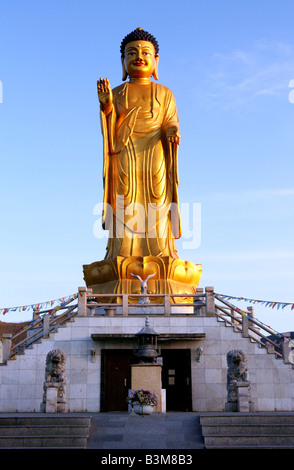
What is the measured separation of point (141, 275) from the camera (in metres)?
18.4

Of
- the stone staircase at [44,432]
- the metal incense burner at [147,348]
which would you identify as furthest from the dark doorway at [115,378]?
the stone staircase at [44,432]

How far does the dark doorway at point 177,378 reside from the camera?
47.8 feet

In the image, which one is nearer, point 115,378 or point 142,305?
point 115,378

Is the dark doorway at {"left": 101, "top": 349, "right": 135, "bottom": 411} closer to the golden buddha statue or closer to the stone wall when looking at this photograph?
the stone wall

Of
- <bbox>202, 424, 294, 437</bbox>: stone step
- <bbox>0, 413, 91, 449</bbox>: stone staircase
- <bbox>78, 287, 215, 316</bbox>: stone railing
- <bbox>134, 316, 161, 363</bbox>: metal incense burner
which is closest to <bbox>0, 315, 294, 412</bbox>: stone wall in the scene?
<bbox>78, 287, 215, 316</bbox>: stone railing

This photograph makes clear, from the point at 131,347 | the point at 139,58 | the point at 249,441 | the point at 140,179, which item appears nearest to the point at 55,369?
the point at 131,347

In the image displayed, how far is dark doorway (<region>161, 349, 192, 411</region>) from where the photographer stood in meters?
14.6

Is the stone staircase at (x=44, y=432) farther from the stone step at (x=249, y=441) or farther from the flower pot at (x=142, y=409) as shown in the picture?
the stone step at (x=249, y=441)

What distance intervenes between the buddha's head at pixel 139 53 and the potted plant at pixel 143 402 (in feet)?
44.8

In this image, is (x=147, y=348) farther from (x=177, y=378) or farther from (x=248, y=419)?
(x=248, y=419)

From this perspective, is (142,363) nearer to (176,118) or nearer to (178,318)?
(178,318)

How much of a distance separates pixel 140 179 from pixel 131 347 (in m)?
7.14

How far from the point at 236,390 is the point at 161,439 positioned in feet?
9.73
